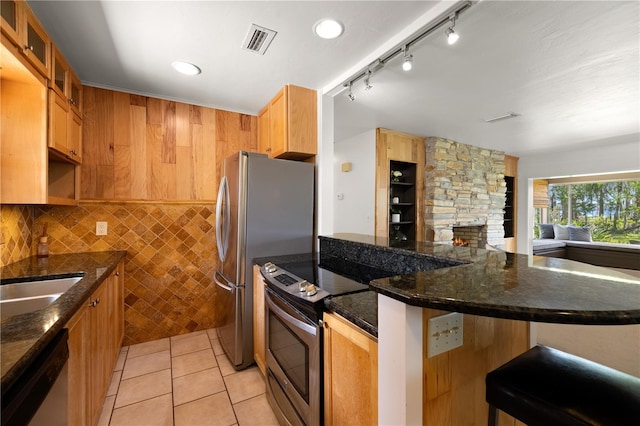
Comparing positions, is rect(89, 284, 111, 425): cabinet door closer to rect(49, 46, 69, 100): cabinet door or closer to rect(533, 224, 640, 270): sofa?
rect(49, 46, 69, 100): cabinet door

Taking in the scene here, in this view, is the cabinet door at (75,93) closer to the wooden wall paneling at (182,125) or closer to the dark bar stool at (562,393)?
the wooden wall paneling at (182,125)

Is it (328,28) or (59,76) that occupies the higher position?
(328,28)

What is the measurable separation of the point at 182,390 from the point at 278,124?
7.58 ft

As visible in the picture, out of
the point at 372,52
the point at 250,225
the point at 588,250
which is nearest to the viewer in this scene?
the point at 372,52

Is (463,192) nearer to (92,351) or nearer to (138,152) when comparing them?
(138,152)

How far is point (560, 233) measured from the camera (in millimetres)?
7191

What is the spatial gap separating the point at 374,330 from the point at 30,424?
3.64 feet

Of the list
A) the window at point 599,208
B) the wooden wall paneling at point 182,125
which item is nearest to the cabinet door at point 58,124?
the wooden wall paneling at point 182,125

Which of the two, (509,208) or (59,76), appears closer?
(59,76)

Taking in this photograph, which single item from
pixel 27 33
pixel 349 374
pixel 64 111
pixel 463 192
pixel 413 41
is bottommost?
pixel 349 374

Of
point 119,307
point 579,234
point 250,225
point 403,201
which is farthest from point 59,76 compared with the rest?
point 579,234

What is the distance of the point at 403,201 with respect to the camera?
459 cm

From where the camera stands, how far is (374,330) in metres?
0.93

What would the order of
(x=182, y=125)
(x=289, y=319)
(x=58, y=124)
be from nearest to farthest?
(x=289, y=319) → (x=58, y=124) → (x=182, y=125)
